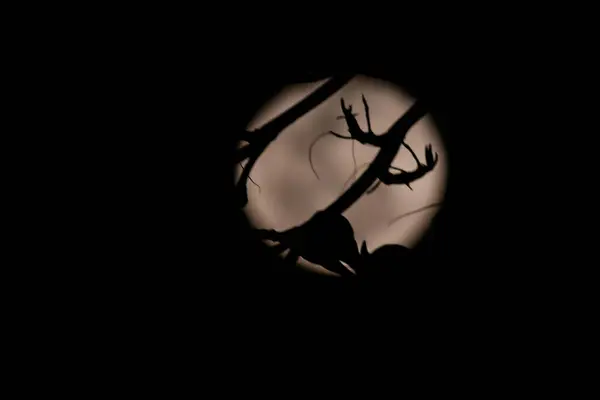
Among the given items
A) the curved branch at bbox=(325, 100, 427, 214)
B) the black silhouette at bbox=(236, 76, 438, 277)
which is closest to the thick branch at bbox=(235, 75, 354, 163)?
the black silhouette at bbox=(236, 76, 438, 277)

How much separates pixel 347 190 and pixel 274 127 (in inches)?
8.1

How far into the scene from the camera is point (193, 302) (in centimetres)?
111

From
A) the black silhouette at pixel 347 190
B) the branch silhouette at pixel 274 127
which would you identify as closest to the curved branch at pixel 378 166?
the black silhouette at pixel 347 190

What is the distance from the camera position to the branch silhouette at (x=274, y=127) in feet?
3.26

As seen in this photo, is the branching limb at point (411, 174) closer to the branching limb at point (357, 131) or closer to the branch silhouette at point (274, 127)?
the branching limb at point (357, 131)

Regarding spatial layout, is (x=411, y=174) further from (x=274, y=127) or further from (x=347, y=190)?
(x=274, y=127)

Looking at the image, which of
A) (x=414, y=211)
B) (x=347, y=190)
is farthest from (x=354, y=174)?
(x=414, y=211)

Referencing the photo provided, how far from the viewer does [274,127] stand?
3.27 feet

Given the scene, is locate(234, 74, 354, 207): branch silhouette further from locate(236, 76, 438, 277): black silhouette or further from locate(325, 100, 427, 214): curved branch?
locate(325, 100, 427, 214): curved branch

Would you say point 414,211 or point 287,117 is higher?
point 287,117

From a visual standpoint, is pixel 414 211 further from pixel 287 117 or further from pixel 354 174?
pixel 287 117

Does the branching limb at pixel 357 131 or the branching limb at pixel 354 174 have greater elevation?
the branching limb at pixel 357 131

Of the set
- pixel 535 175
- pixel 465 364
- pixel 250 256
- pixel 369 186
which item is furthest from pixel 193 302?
pixel 535 175

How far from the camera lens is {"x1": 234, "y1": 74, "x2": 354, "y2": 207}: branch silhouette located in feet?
3.26
